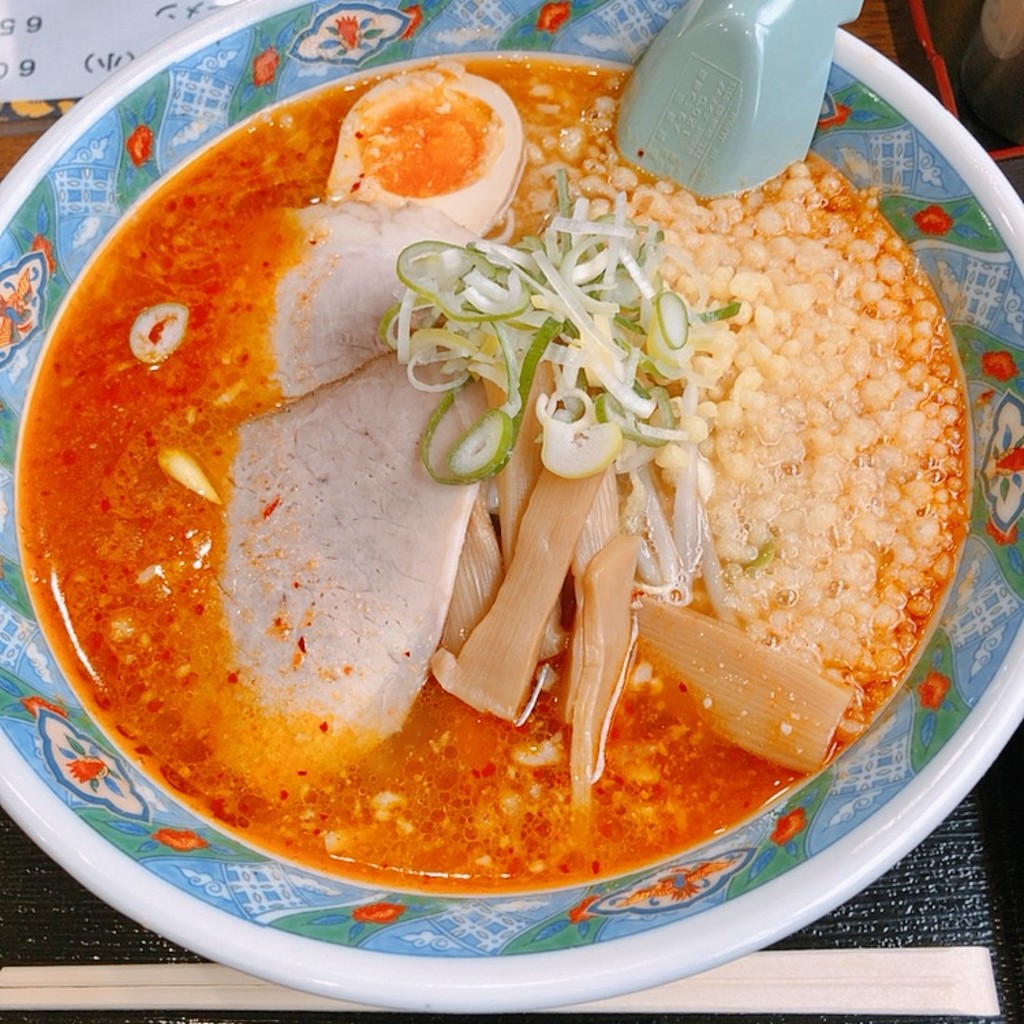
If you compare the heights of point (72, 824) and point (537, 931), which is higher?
point (72, 824)

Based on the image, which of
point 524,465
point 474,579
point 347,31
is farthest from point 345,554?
point 347,31

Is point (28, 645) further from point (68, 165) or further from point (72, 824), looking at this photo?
point (68, 165)

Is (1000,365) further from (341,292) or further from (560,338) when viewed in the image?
(341,292)

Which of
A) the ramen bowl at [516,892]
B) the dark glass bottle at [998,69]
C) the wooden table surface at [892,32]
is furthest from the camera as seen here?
the wooden table surface at [892,32]

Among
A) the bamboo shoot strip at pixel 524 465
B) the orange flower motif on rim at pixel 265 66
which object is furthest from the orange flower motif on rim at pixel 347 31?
the bamboo shoot strip at pixel 524 465

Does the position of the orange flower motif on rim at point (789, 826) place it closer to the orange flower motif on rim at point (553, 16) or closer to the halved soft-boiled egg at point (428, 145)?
the halved soft-boiled egg at point (428, 145)

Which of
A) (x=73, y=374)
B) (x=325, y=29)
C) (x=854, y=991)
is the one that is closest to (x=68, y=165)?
(x=73, y=374)
